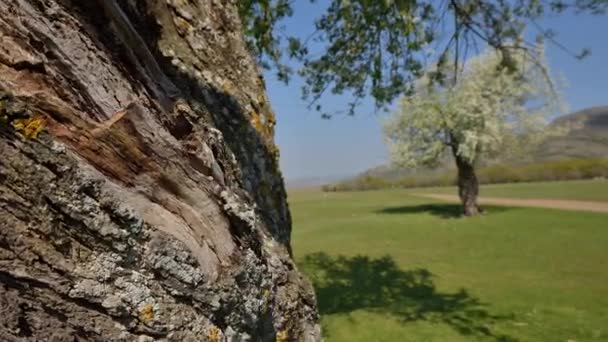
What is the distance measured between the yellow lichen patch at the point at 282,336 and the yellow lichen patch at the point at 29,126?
4.90ft

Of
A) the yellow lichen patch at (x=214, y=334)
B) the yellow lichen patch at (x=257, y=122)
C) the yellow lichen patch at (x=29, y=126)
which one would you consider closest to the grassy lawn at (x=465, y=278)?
the yellow lichen patch at (x=257, y=122)

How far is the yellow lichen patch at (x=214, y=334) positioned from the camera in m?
1.59

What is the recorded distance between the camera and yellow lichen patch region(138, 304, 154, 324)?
1392 mm

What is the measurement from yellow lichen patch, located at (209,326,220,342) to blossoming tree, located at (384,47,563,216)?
21.9 meters

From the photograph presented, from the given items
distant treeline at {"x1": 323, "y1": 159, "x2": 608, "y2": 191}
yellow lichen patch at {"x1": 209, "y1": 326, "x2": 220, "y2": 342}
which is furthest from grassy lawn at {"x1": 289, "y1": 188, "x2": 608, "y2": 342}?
distant treeline at {"x1": 323, "y1": 159, "x2": 608, "y2": 191}

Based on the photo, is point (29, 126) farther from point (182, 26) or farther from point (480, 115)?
point (480, 115)

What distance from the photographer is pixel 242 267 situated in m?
1.78

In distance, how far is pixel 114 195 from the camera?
1.37 metres

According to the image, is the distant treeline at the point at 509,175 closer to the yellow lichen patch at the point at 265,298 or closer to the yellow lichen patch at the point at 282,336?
the yellow lichen patch at the point at 282,336

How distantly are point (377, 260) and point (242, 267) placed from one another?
12.9m

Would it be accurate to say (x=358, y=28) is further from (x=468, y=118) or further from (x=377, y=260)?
(x=468, y=118)

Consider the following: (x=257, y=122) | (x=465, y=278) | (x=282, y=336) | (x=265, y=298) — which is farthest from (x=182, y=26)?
(x=465, y=278)

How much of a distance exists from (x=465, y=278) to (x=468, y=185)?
13.7m

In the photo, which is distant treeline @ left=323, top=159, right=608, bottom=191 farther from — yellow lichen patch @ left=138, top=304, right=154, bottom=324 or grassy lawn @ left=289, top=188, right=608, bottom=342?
yellow lichen patch @ left=138, top=304, right=154, bottom=324
